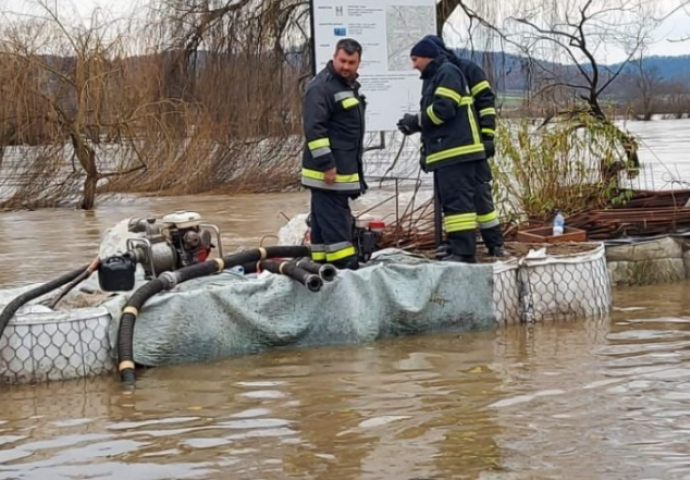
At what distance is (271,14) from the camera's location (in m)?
21.3

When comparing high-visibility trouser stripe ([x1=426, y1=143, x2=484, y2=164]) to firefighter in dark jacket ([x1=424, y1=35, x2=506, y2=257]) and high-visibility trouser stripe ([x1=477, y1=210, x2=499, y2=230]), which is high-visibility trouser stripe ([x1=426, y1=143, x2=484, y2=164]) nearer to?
firefighter in dark jacket ([x1=424, y1=35, x2=506, y2=257])

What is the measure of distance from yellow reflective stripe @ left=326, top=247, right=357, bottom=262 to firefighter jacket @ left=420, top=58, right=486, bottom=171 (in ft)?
3.11

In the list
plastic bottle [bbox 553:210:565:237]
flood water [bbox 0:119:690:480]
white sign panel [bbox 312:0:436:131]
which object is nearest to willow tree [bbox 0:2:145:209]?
white sign panel [bbox 312:0:436:131]

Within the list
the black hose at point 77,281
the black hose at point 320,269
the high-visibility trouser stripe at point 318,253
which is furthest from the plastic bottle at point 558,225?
the black hose at point 77,281

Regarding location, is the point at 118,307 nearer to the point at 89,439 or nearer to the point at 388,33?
the point at 89,439

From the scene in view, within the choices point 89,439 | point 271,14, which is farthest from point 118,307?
point 271,14

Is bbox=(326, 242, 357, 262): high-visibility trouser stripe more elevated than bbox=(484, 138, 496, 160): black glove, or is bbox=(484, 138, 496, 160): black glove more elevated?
bbox=(484, 138, 496, 160): black glove

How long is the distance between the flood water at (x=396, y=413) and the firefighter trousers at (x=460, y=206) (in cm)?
77

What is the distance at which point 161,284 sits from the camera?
645 cm

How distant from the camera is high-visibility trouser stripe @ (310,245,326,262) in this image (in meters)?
7.36

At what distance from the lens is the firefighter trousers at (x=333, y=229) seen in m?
7.33

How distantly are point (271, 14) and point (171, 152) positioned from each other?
3.54m

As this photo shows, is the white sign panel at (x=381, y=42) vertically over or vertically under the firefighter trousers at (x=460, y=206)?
over

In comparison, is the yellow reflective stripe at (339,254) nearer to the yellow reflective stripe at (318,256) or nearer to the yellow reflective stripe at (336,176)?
the yellow reflective stripe at (318,256)
